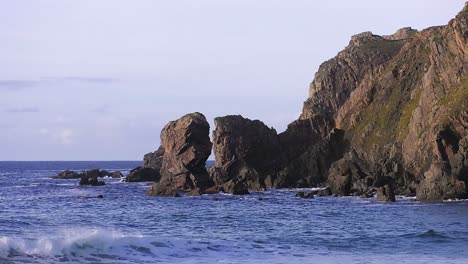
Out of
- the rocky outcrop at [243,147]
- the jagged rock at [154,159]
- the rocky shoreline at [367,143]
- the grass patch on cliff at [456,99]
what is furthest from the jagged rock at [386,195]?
the jagged rock at [154,159]

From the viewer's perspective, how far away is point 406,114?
13325 centimetres

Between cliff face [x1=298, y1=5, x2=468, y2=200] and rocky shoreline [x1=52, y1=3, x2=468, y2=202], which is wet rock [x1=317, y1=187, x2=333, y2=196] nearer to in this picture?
rocky shoreline [x1=52, y1=3, x2=468, y2=202]

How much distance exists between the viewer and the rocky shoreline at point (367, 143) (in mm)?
95312

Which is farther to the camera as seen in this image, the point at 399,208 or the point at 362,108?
the point at 362,108

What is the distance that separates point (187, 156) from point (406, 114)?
133 ft

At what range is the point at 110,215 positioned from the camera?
71750 mm

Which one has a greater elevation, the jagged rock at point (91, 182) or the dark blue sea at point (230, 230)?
the jagged rock at point (91, 182)

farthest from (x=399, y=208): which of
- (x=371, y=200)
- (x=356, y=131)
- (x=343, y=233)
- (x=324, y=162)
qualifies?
(x=356, y=131)

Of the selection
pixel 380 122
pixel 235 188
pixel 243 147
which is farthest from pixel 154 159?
pixel 235 188

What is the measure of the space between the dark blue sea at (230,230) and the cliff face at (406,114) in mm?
7501

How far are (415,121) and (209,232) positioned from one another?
208 feet

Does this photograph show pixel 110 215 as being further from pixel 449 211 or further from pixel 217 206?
pixel 449 211

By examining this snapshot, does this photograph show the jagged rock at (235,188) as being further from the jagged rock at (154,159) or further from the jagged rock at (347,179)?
the jagged rock at (154,159)

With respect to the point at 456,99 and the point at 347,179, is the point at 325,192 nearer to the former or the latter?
the point at 347,179
